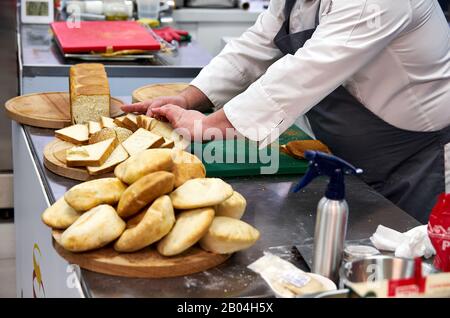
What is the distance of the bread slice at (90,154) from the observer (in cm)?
175

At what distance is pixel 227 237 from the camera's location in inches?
52.9

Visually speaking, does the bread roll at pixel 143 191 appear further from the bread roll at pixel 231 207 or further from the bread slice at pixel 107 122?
the bread slice at pixel 107 122

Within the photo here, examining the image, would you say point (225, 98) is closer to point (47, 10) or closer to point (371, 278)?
point (371, 278)

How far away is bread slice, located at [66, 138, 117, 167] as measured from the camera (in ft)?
5.74

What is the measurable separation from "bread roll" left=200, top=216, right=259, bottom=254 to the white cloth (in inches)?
11.0

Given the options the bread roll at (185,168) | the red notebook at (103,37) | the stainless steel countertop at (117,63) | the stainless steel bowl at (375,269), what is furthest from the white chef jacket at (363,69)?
the red notebook at (103,37)

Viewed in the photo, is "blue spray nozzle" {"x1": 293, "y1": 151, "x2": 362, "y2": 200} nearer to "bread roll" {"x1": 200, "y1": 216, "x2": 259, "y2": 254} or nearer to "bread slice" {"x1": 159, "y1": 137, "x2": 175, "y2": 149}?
"bread roll" {"x1": 200, "y1": 216, "x2": 259, "y2": 254}

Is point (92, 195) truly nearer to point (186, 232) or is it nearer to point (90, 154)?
point (186, 232)

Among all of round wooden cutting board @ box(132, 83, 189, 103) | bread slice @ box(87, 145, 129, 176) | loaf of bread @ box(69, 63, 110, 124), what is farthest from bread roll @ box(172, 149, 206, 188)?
round wooden cutting board @ box(132, 83, 189, 103)

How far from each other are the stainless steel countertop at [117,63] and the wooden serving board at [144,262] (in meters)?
1.67
